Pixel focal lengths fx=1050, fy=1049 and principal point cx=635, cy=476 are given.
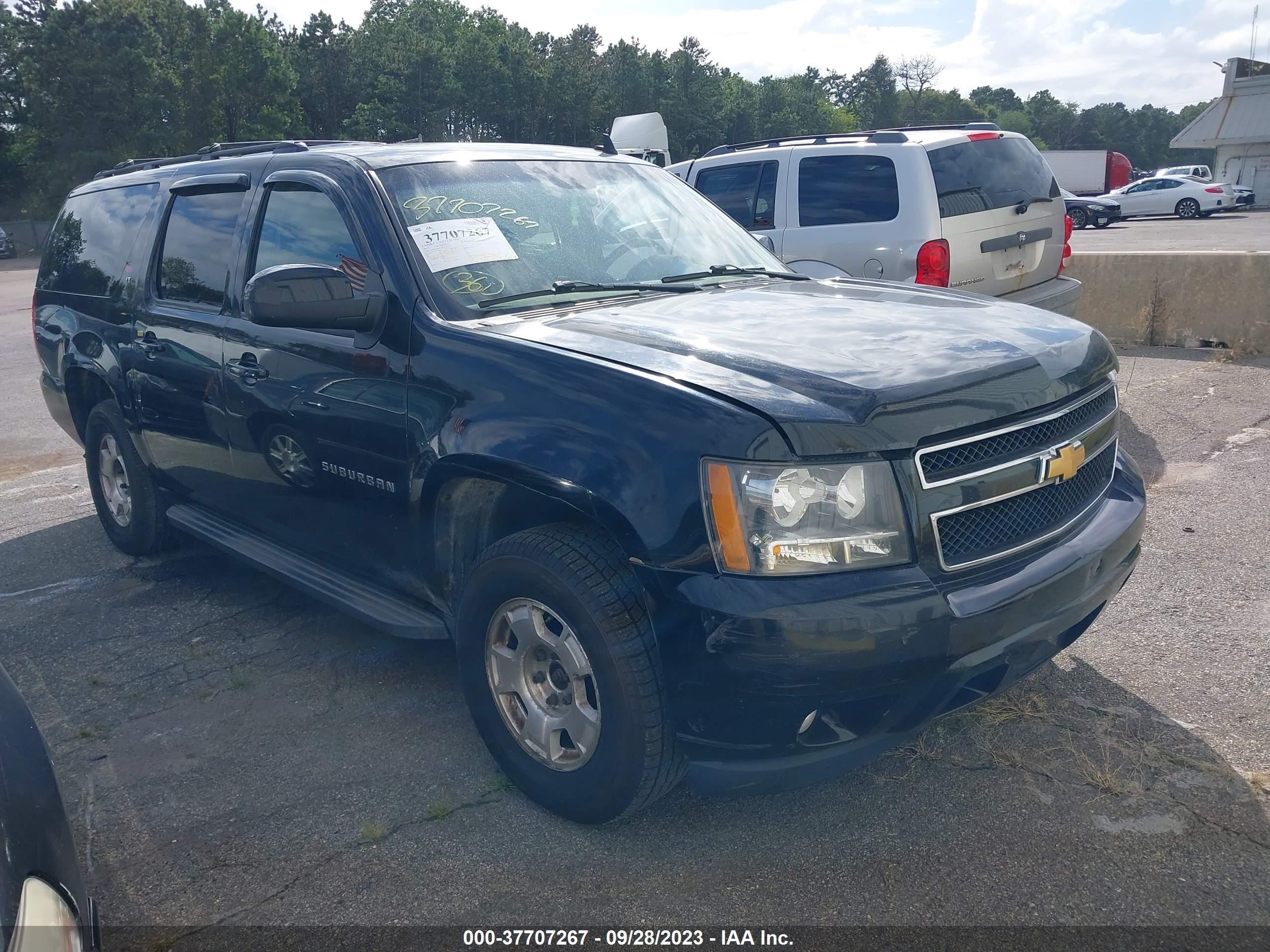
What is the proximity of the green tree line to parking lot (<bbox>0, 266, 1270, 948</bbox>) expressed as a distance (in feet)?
110

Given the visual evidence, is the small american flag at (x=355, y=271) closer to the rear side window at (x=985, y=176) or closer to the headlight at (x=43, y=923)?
the headlight at (x=43, y=923)

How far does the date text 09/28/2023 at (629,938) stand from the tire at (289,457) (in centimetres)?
178

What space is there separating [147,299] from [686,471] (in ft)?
10.7

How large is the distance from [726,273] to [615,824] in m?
2.13

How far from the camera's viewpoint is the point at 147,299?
4.70 m

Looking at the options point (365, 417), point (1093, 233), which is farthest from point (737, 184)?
point (1093, 233)

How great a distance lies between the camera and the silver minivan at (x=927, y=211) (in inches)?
280

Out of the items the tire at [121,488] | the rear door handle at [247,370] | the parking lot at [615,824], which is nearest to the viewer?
the parking lot at [615,824]

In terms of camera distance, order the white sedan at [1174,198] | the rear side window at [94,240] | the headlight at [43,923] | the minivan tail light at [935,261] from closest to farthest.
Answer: the headlight at [43,923], the rear side window at [94,240], the minivan tail light at [935,261], the white sedan at [1174,198]

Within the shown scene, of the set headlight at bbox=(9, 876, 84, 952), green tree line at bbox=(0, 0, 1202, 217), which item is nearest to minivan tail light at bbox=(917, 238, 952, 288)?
headlight at bbox=(9, 876, 84, 952)

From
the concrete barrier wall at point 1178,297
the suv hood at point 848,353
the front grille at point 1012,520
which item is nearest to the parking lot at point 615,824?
the front grille at point 1012,520

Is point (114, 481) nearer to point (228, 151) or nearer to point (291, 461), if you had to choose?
point (228, 151)

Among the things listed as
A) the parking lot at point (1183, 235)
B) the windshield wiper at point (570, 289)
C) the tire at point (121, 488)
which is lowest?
the tire at point (121, 488)

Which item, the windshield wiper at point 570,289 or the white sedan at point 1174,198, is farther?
the white sedan at point 1174,198
